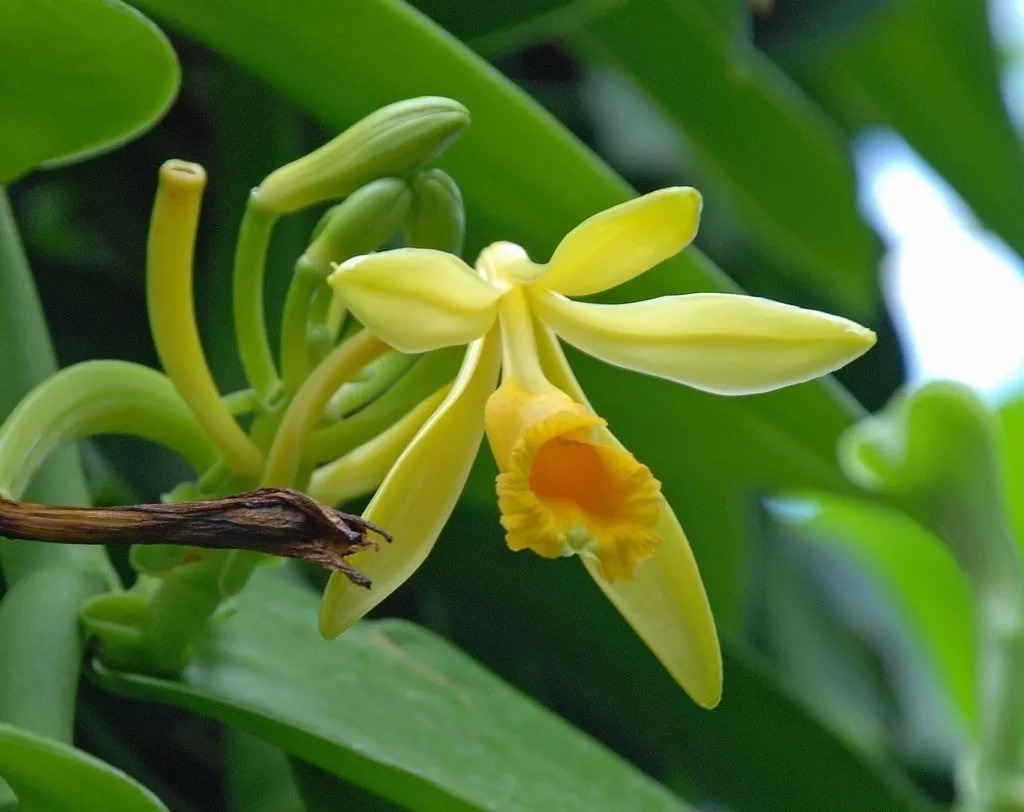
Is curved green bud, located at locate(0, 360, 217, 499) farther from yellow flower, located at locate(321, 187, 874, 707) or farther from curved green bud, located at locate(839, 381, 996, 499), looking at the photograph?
curved green bud, located at locate(839, 381, 996, 499)

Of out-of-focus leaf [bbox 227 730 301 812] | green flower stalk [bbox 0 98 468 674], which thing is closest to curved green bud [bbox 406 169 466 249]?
green flower stalk [bbox 0 98 468 674]

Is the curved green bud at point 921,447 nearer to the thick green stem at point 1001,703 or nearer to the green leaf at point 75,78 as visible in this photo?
the thick green stem at point 1001,703

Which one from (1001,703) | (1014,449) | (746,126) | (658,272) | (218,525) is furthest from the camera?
(1014,449)

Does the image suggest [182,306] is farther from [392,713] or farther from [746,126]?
[746,126]

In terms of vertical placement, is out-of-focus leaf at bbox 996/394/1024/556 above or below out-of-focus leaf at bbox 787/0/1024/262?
below

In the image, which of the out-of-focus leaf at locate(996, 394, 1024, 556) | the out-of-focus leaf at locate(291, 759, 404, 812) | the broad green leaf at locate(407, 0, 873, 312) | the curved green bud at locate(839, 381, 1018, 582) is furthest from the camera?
the out-of-focus leaf at locate(996, 394, 1024, 556)

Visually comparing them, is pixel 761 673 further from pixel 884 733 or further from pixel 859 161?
pixel 859 161

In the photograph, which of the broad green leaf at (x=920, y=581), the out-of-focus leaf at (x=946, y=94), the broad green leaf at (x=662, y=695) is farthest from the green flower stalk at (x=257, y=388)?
the broad green leaf at (x=920, y=581)

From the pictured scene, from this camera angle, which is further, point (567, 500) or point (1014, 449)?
point (1014, 449)

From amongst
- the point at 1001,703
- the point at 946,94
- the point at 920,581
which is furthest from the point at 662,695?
the point at 920,581
